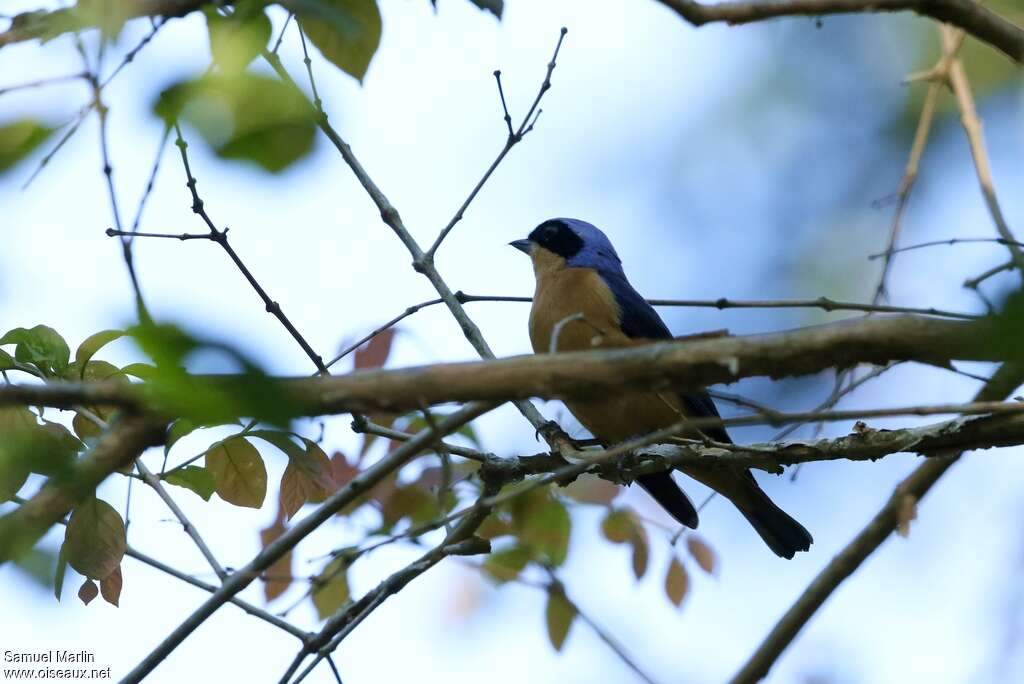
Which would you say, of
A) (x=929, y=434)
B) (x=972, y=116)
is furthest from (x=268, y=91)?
(x=972, y=116)

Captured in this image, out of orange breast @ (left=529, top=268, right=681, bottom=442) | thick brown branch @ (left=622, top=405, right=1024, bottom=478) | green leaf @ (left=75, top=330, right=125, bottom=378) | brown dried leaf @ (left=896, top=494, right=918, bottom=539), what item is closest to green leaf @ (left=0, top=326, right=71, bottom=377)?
green leaf @ (left=75, top=330, right=125, bottom=378)

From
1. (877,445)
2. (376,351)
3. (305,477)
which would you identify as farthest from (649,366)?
(376,351)

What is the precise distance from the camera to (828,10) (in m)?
3.18

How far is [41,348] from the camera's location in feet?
12.3

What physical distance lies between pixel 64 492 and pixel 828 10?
8.06 feet

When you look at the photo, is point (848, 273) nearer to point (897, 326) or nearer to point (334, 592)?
point (334, 592)

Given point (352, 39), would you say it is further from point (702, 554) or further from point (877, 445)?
point (702, 554)

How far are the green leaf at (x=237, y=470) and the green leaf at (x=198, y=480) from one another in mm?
44

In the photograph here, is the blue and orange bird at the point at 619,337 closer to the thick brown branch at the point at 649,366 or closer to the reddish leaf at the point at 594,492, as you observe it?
the reddish leaf at the point at 594,492

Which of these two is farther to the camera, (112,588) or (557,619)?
(557,619)

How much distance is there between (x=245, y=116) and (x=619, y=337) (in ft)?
12.3

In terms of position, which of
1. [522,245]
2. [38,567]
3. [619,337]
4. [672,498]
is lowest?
[38,567]

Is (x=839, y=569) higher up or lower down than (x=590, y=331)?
lower down

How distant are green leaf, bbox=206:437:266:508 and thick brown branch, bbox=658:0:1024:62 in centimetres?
212
